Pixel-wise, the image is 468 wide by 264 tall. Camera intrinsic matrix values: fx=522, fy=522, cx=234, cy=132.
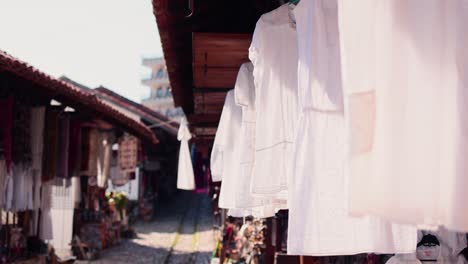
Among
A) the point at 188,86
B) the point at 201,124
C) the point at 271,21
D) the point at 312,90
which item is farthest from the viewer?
the point at 201,124

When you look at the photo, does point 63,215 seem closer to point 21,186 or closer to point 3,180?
point 21,186

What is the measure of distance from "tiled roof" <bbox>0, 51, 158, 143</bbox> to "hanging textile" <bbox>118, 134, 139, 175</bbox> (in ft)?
1.17

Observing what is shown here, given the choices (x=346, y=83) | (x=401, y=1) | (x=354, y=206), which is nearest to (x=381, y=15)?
(x=401, y=1)

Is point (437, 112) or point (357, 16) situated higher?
point (357, 16)

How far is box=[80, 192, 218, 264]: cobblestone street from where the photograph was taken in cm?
1465

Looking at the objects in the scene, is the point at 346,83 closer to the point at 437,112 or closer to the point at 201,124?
the point at 437,112

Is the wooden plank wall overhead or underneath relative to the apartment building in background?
underneath

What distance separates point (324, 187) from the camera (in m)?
2.18

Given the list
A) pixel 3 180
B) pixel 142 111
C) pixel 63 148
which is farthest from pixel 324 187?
pixel 142 111

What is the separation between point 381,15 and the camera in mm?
1613

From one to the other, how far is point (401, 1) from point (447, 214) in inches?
25.8

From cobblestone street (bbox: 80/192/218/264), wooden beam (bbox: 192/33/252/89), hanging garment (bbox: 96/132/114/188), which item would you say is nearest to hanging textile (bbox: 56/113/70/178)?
hanging garment (bbox: 96/132/114/188)

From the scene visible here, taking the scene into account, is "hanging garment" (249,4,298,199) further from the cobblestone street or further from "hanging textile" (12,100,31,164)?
the cobblestone street

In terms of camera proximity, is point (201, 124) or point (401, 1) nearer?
point (401, 1)
